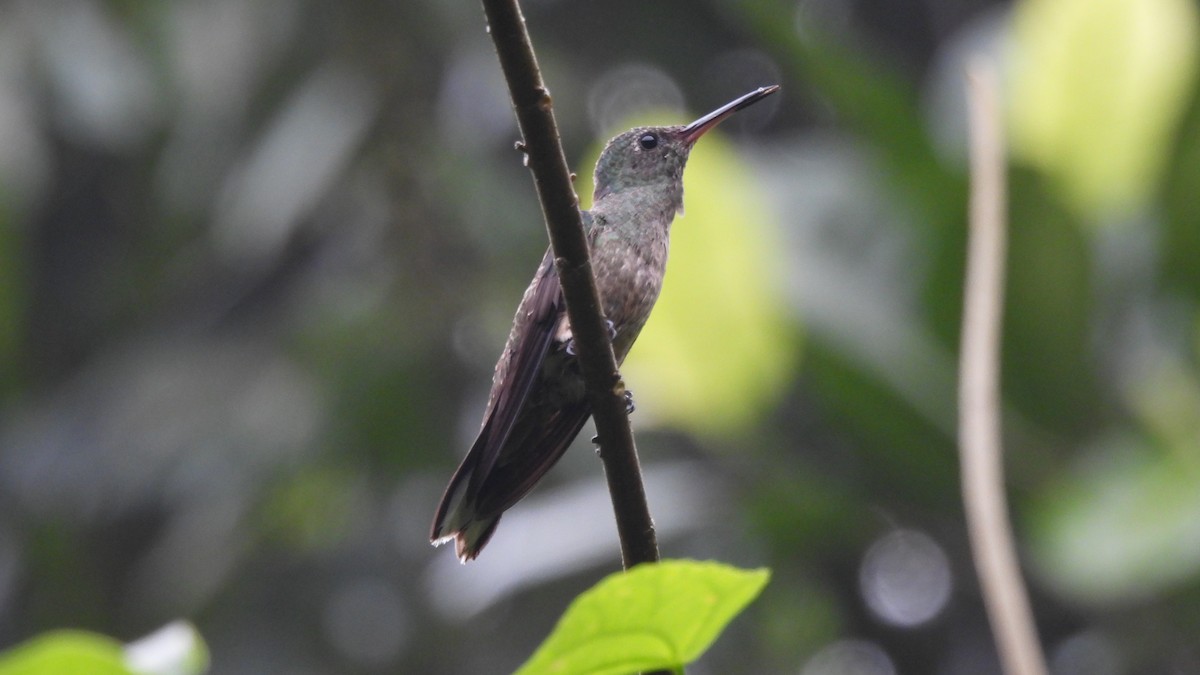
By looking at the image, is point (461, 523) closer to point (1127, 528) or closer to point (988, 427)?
point (988, 427)

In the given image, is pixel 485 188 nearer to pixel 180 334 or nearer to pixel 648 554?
pixel 180 334

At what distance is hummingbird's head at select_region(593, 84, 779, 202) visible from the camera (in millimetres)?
3184

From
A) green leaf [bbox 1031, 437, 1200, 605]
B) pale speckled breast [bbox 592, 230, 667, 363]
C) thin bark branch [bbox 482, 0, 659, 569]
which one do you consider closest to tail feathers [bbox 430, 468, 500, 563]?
pale speckled breast [bbox 592, 230, 667, 363]

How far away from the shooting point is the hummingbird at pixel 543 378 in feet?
8.45

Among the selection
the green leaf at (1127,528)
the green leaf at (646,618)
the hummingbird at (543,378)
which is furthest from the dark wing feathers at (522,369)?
the green leaf at (1127,528)

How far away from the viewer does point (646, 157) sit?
3.22 m

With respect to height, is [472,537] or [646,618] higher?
[472,537]

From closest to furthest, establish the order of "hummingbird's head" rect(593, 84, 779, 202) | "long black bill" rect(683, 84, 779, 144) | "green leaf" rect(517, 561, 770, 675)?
"green leaf" rect(517, 561, 770, 675), "long black bill" rect(683, 84, 779, 144), "hummingbird's head" rect(593, 84, 779, 202)

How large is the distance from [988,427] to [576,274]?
24.6 inches

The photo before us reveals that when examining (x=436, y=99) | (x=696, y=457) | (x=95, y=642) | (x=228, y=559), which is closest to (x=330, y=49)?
(x=436, y=99)

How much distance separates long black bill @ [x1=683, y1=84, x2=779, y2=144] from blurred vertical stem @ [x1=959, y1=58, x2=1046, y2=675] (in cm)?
63

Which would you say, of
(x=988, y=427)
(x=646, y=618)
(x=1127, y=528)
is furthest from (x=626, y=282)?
(x=1127, y=528)

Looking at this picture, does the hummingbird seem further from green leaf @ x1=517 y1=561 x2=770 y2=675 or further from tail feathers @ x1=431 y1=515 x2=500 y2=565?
green leaf @ x1=517 y1=561 x2=770 y2=675

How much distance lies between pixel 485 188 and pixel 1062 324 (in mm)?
4744
